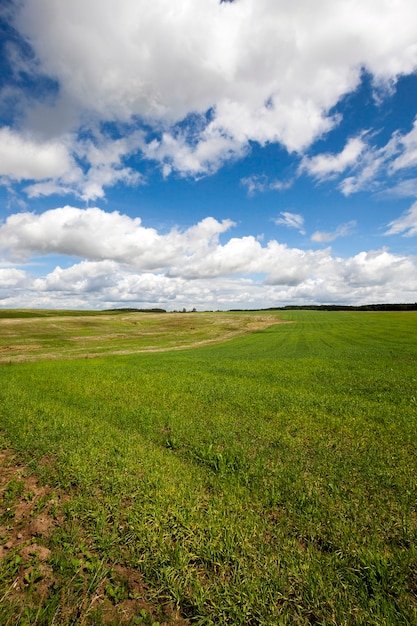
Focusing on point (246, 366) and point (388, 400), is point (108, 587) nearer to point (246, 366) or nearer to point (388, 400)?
point (388, 400)

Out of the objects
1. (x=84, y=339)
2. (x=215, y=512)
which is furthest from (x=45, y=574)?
(x=84, y=339)

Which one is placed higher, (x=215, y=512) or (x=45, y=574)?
(x=215, y=512)

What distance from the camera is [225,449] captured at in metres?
8.92

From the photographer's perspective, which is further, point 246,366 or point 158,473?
point 246,366

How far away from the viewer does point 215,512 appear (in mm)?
6008

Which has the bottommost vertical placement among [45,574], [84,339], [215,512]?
[84,339]

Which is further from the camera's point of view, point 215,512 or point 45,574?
point 215,512

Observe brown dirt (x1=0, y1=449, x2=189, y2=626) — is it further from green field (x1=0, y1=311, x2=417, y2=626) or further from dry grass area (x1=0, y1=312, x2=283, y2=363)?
dry grass area (x1=0, y1=312, x2=283, y2=363)

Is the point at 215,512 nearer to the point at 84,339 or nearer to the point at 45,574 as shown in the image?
the point at 45,574

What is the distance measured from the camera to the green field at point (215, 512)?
13.9 ft

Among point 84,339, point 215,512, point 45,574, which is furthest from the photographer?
point 84,339

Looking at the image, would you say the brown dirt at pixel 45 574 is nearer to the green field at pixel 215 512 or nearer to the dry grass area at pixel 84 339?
the green field at pixel 215 512

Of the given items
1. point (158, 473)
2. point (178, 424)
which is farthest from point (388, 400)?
point (158, 473)

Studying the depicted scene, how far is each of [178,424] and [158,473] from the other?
3576mm
